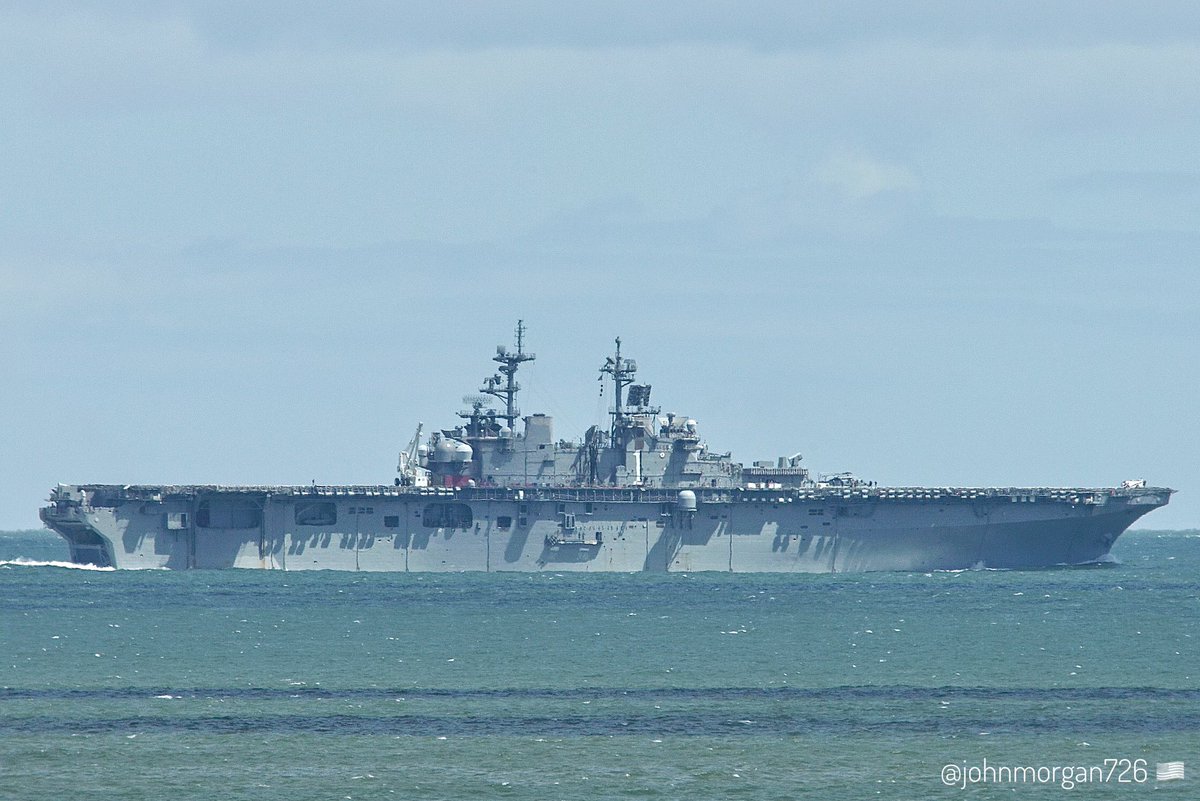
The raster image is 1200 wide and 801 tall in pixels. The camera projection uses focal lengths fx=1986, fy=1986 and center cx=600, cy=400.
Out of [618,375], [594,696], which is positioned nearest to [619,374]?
[618,375]

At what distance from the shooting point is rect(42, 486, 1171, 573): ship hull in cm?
7138

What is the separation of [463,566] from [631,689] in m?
35.3

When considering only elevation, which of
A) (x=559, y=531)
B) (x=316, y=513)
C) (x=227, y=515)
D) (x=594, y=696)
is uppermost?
(x=316, y=513)

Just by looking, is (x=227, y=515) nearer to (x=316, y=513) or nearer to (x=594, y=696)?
(x=316, y=513)

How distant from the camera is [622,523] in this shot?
72.4 meters

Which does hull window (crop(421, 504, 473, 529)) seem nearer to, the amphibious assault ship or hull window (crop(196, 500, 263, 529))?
the amphibious assault ship

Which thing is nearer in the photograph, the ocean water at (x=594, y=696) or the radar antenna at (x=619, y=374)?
the ocean water at (x=594, y=696)

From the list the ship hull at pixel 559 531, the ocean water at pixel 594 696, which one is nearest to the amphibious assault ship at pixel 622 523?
the ship hull at pixel 559 531

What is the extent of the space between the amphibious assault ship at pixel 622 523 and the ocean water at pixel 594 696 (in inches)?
220

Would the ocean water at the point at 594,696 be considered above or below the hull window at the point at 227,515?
below

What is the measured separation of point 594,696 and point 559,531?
35.4 metres

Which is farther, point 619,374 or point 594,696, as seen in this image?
point 619,374

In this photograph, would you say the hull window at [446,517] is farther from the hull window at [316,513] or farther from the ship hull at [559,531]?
the hull window at [316,513]

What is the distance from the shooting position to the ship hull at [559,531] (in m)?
71.4
